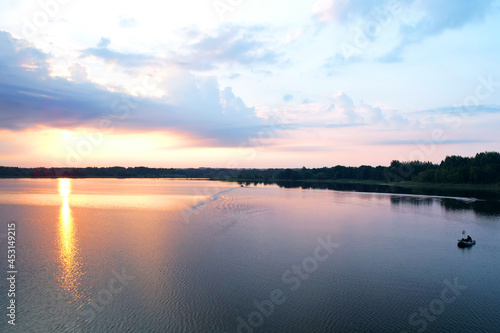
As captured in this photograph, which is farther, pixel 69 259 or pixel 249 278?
pixel 69 259

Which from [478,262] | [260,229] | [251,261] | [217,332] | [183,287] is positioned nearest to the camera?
[217,332]

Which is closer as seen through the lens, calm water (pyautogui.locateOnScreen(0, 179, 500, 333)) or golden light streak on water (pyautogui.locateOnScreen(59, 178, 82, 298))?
calm water (pyautogui.locateOnScreen(0, 179, 500, 333))

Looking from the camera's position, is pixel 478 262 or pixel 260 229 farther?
pixel 260 229

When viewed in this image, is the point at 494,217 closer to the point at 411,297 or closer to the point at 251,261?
the point at 411,297

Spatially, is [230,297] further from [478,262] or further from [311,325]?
[478,262]

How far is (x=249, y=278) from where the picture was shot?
42.4 feet

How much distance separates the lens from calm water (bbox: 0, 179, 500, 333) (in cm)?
959

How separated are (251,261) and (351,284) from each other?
4.76 m

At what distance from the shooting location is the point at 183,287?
11938 mm

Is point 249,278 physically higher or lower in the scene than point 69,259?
lower

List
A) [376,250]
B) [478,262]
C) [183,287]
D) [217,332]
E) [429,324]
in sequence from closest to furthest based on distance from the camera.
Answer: [217,332]
[429,324]
[183,287]
[478,262]
[376,250]

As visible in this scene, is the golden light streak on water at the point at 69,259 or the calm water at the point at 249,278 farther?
the golden light streak on water at the point at 69,259

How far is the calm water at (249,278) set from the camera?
31.4 feet

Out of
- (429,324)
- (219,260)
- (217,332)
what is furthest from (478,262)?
(217,332)
